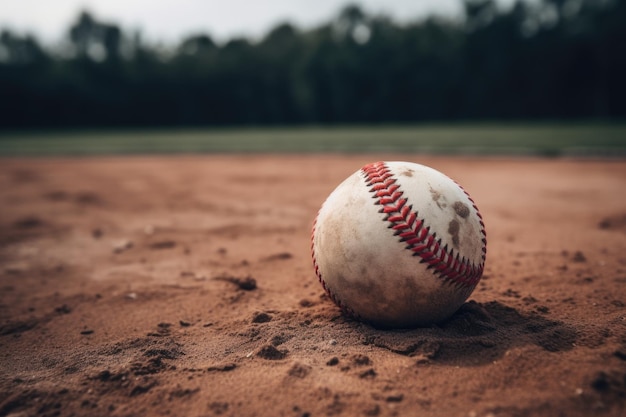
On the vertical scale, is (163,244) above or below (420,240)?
below

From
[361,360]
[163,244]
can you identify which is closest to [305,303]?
[361,360]

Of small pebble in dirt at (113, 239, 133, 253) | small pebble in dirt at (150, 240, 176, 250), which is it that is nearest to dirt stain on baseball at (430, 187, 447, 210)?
small pebble in dirt at (150, 240, 176, 250)

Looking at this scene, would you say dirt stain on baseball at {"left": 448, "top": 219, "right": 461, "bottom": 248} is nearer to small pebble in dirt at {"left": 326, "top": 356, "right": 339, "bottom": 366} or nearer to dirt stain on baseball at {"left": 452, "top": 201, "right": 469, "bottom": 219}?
dirt stain on baseball at {"left": 452, "top": 201, "right": 469, "bottom": 219}

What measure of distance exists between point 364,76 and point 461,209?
40.7m

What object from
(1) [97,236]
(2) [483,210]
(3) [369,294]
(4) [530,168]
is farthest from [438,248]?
(4) [530,168]

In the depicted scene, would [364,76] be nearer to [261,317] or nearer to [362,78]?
[362,78]

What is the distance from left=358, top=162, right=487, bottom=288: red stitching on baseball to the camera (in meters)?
2.41

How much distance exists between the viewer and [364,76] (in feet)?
136

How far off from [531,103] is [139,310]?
122ft

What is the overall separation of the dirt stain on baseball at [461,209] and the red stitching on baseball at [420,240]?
8.7 inches

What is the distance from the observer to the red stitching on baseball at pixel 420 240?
94.9 inches

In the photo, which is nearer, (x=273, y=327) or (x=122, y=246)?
(x=273, y=327)

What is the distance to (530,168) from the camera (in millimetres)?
9094

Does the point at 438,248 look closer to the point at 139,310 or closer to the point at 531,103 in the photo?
the point at 139,310
